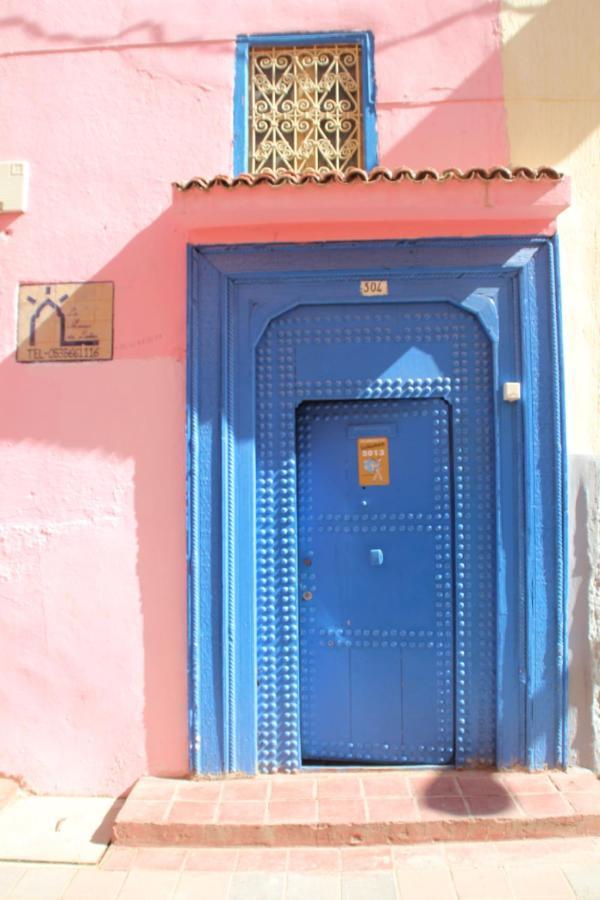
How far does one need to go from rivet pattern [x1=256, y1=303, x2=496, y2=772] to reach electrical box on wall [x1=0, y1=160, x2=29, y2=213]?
1.54 meters

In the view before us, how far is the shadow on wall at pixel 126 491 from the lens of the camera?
3.53 m

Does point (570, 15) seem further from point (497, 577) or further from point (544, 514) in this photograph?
point (497, 577)

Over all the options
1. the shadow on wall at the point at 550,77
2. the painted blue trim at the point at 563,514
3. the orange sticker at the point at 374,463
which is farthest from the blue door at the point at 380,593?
the shadow on wall at the point at 550,77

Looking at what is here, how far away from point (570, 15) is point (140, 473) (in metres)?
3.39

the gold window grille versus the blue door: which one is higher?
the gold window grille

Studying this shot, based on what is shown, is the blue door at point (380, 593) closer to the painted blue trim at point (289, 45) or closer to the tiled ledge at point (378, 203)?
the tiled ledge at point (378, 203)

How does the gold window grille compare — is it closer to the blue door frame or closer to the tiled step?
the blue door frame

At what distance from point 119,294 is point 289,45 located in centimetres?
170

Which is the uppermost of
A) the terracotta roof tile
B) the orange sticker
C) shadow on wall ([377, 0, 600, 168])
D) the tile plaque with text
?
shadow on wall ([377, 0, 600, 168])

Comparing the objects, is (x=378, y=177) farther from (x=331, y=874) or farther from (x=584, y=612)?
(x=331, y=874)

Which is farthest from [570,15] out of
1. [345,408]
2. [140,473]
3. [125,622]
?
[125,622]

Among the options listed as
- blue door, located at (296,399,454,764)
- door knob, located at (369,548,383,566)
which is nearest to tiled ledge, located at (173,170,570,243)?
blue door, located at (296,399,454,764)

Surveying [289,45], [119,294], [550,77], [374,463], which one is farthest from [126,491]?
[550,77]

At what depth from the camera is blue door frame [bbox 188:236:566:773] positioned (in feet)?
11.3
